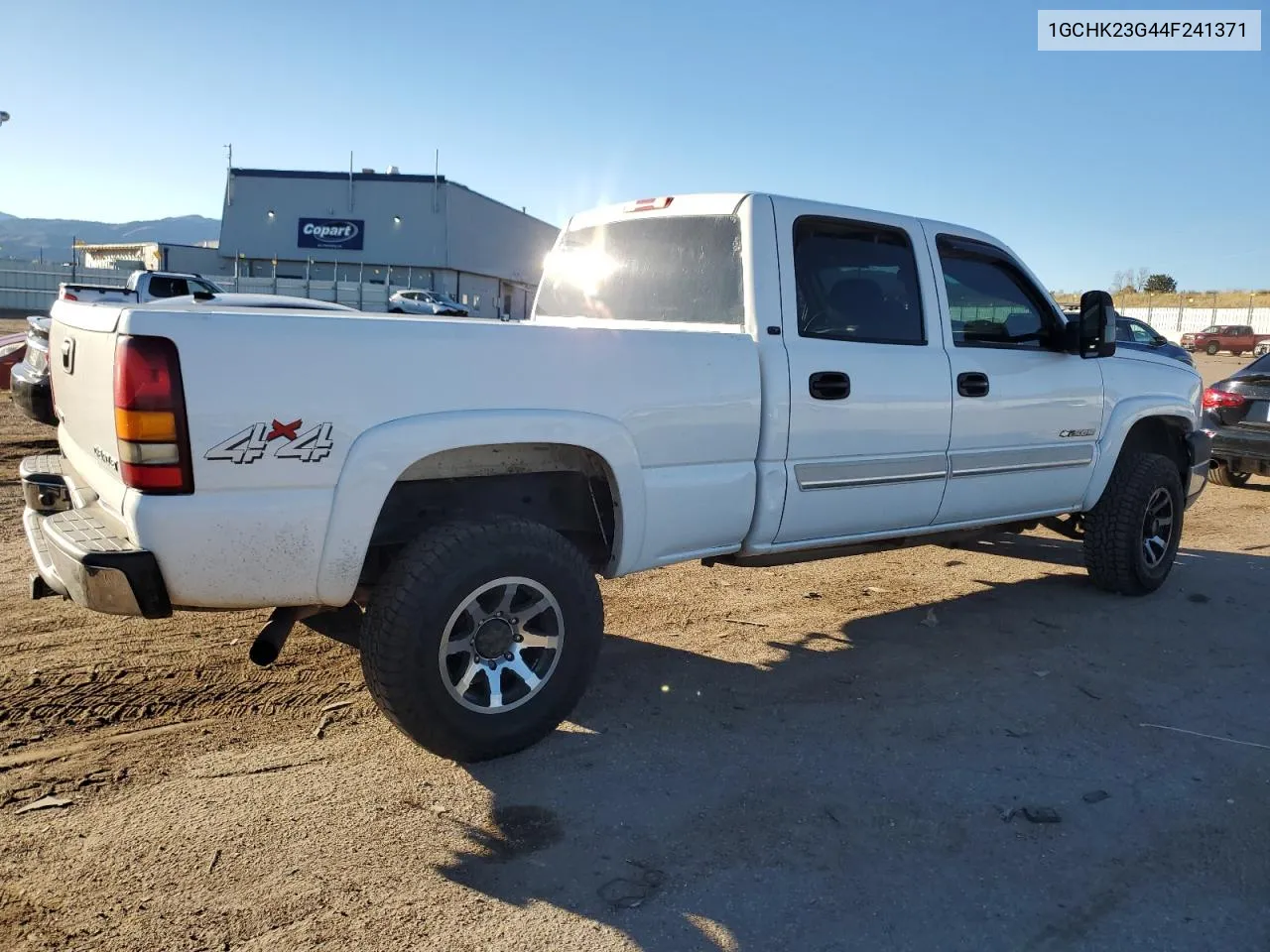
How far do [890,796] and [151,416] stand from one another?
8.48 feet

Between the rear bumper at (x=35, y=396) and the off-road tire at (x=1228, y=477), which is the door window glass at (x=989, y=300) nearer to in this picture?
the rear bumper at (x=35, y=396)

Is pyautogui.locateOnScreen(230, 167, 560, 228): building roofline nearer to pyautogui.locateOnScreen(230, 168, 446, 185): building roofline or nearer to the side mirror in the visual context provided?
pyautogui.locateOnScreen(230, 168, 446, 185): building roofline

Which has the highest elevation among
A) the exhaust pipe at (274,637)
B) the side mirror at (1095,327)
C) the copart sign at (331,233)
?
the copart sign at (331,233)

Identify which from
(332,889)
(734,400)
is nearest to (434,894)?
(332,889)

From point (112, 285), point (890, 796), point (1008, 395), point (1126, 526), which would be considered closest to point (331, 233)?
point (112, 285)

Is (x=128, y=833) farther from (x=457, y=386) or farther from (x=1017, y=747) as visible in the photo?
(x=1017, y=747)

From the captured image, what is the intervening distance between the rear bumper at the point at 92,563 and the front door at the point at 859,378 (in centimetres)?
239

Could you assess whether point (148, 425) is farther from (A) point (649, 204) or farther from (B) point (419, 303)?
(B) point (419, 303)

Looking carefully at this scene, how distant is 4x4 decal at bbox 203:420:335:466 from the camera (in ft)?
9.04

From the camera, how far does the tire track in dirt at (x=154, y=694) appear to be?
3500mm

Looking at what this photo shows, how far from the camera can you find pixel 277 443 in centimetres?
281

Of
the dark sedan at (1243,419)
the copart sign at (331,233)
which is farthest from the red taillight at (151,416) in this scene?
the copart sign at (331,233)

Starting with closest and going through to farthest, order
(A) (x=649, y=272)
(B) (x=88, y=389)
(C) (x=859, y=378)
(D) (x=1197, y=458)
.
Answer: (B) (x=88, y=389)
(C) (x=859, y=378)
(A) (x=649, y=272)
(D) (x=1197, y=458)

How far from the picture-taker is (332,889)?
2.57m
